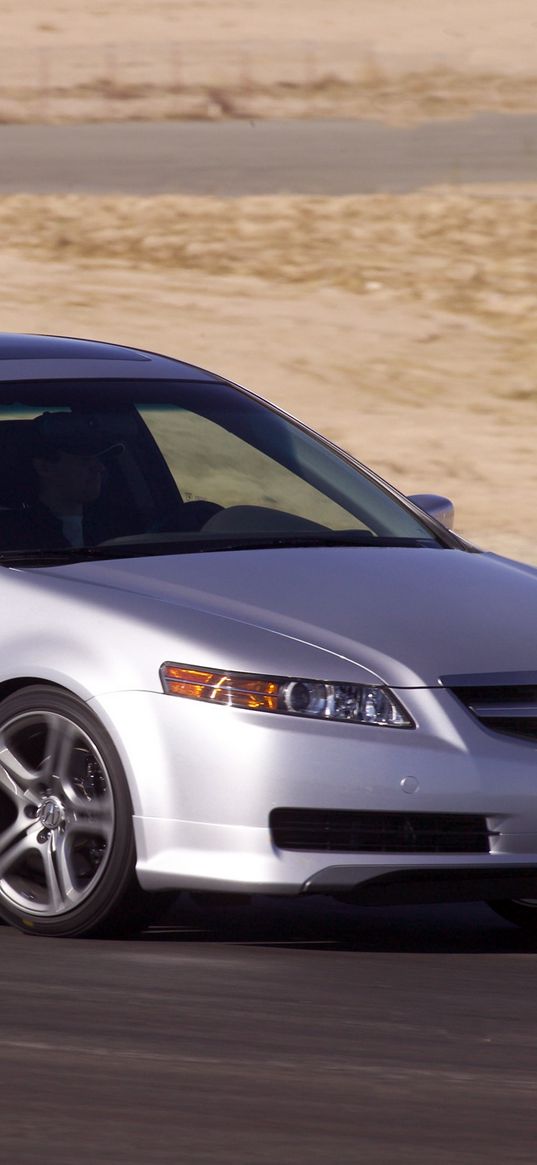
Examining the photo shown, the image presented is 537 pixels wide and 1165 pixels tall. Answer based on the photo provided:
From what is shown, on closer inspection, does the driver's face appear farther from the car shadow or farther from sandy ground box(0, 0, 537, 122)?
sandy ground box(0, 0, 537, 122)

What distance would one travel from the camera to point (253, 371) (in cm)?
2022

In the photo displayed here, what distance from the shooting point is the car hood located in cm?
631

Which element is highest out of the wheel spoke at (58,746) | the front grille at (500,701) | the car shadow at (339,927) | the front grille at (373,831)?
the front grille at (500,701)

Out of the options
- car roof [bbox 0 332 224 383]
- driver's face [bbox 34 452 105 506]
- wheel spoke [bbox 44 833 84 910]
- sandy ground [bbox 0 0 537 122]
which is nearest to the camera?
wheel spoke [bbox 44 833 84 910]

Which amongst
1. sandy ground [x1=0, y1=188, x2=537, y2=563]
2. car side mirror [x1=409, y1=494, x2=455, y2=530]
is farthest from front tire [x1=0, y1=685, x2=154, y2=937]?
sandy ground [x1=0, y1=188, x2=537, y2=563]

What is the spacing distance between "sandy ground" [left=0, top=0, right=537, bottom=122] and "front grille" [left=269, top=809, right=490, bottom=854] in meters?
34.5

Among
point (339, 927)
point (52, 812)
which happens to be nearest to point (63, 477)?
point (52, 812)

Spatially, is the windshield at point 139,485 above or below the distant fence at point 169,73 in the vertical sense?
below

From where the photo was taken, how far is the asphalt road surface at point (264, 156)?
29.0 meters

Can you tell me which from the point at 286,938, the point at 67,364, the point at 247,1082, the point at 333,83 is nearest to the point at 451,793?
the point at 286,938

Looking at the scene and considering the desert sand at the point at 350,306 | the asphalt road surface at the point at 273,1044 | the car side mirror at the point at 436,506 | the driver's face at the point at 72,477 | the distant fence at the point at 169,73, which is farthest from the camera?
the distant fence at the point at 169,73

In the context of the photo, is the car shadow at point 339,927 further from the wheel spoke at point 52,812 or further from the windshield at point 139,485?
the windshield at point 139,485

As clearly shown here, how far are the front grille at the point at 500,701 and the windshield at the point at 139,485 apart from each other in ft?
3.41

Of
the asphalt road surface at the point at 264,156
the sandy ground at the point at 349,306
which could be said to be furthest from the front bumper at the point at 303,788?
the asphalt road surface at the point at 264,156
